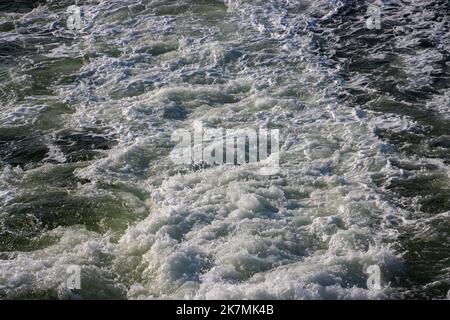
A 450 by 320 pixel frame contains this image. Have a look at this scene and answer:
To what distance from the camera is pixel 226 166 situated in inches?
347

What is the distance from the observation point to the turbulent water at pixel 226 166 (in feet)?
23.0

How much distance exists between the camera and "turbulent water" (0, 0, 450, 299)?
7000 mm

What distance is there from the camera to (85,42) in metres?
12.8

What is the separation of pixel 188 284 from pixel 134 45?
22.3ft

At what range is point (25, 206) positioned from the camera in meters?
8.20

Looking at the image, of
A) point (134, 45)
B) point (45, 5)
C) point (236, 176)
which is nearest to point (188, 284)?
point (236, 176)

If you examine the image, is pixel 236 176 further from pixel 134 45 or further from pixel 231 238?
pixel 134 45

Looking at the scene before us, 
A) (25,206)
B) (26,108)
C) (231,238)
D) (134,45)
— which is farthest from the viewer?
(134,45)
